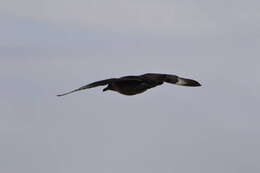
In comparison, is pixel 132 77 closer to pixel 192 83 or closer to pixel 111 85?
pixel 111 85

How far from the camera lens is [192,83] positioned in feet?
71.8

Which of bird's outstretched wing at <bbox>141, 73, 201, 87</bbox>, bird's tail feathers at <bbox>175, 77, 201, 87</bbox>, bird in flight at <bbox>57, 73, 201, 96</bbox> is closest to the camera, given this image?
bird in flight at <bbox>57, 73, 201, 96</bbox>

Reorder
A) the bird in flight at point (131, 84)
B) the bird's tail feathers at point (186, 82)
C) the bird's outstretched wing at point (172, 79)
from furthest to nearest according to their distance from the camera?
the bird's tail feathers at point (186, 82)
the bird's outstretched wing at point (172, 79)
the bird in flight at point (131, 84)

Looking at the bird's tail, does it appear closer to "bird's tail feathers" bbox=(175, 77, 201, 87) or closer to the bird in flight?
"bird's tail feathers" bbox=(175, 77, 201, 87)

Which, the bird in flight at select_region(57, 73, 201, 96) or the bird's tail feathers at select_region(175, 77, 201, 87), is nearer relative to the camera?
the bird in flight at select_region(57, 73, 201, 96)

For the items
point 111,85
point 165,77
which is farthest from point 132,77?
point 165,77

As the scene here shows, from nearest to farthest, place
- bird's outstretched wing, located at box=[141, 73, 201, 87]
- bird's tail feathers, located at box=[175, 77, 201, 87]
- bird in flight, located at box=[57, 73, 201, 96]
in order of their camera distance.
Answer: bird in flight, located at box=[57, 73, 201, 96], bird's outstretched wing, located at box=[141, 73, 201, 87], bird's tail feathers, located at box=[175, 77, 201, 87]

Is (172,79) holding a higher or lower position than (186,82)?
higher

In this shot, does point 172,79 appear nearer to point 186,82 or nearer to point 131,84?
point 186,82

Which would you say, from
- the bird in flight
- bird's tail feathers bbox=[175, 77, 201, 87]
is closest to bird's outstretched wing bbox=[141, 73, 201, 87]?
bird's tail feathers bbox=[175, 77, 201, 87]

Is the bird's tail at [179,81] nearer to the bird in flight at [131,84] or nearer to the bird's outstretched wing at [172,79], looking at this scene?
the bird's outstretched wing at [172,79]

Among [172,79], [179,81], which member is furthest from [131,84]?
[179,81]

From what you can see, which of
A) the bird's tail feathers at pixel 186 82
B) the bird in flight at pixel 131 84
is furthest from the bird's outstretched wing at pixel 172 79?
the bird in flight at pixel 131 84

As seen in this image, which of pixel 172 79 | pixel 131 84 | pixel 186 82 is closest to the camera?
pixel 131 84
